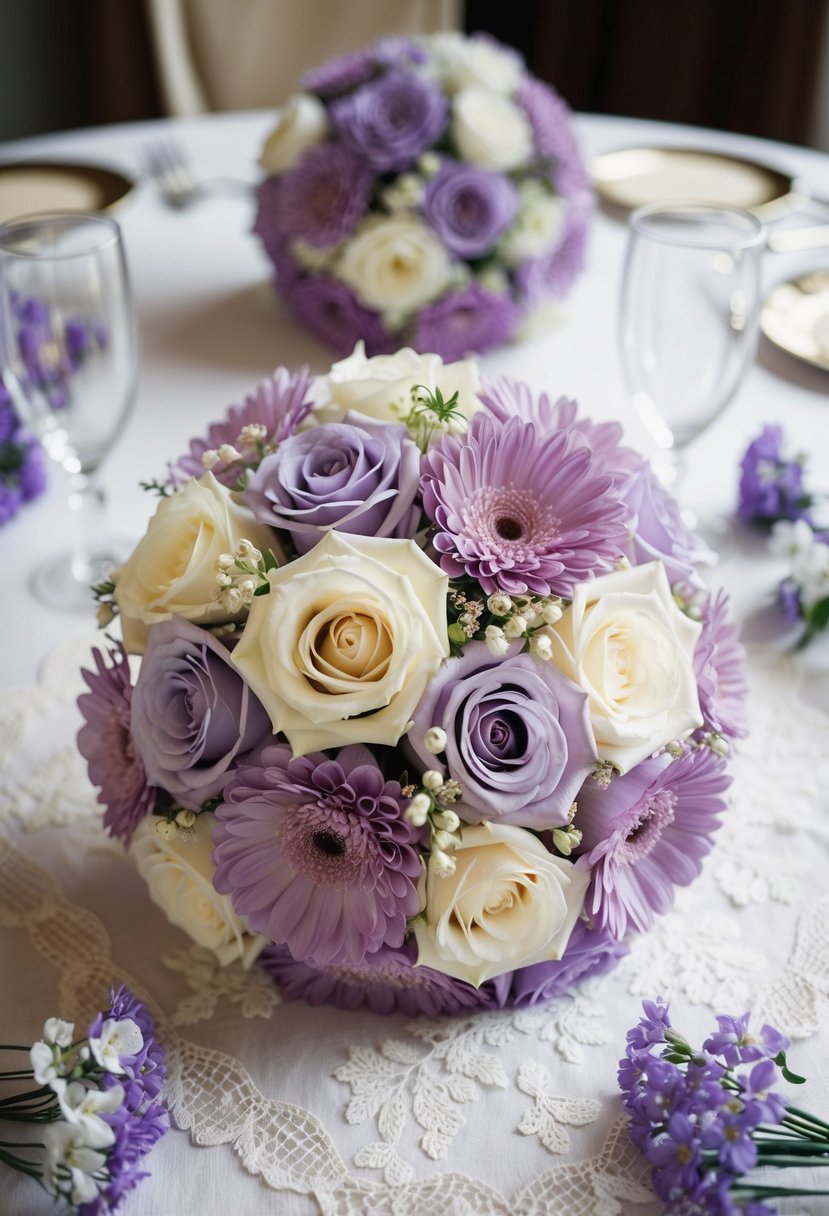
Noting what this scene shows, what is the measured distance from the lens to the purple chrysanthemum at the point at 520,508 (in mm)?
591

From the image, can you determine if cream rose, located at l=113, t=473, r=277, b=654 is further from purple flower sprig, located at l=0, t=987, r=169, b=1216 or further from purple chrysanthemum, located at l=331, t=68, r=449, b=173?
purple chrysanthemum, located at l=331, t=68, r=449, b=173

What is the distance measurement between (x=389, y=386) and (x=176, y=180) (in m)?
1.12

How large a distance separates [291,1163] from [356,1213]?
44 mm

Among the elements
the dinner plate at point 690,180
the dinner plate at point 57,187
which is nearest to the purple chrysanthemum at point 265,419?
the dinner plate at point 57,187

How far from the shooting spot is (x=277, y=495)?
62 centimetres

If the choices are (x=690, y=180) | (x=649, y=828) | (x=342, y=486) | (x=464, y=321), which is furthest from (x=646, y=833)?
(x=690, y=180)

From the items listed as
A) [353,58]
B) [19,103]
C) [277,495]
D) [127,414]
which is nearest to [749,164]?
[353,58]

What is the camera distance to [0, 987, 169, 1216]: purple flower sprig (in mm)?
542

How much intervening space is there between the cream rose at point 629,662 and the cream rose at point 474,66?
83 centimetres

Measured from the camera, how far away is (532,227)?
1246mm

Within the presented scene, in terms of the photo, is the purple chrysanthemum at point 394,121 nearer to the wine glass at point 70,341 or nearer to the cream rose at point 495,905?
the wine glass at point 70,341

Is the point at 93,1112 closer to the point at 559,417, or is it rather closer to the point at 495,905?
the point at 495,905

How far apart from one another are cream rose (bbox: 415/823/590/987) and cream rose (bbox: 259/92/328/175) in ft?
3.02

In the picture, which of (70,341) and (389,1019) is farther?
(70,341)
